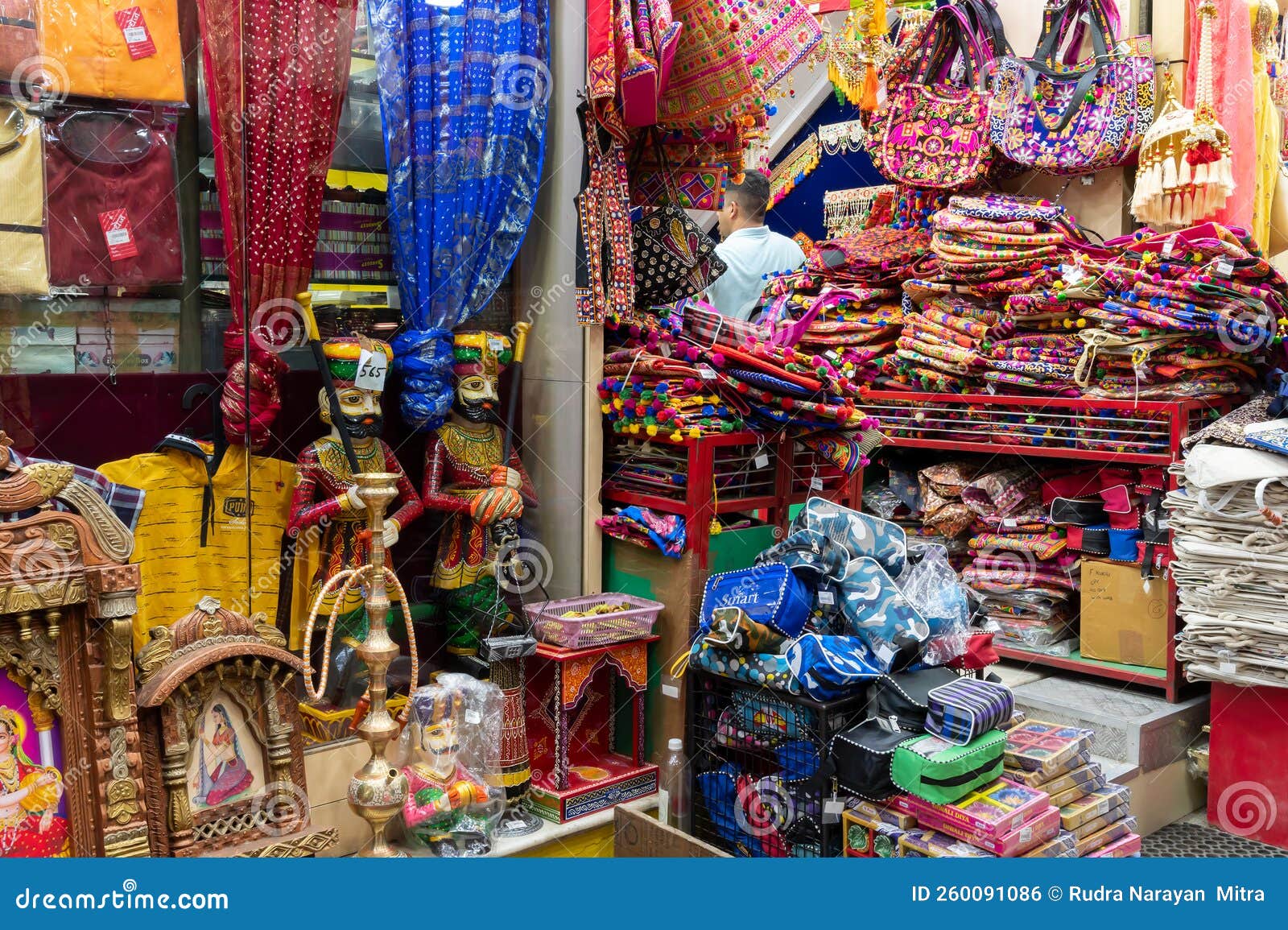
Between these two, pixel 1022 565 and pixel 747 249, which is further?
pixel 747 249

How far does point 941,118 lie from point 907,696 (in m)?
2.88

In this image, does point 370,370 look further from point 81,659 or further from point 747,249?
point 747,249

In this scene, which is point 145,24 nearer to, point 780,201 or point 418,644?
point 418,644

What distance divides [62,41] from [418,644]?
1882 mm

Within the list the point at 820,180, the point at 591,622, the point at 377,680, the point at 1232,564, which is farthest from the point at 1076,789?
the point at 820,180

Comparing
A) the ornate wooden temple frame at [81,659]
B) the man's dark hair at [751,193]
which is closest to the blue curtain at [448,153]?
the ornate wooden temple frame at [81,659]

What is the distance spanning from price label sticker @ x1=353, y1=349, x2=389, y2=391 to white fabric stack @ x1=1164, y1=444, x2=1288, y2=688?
251cm

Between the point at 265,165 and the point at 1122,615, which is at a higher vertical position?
the point at 265,165

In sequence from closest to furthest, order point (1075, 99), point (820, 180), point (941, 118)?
point (1075, 99)
point (941, 118)
point (820, 180)

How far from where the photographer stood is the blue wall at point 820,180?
20.5 ft

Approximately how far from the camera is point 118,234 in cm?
301

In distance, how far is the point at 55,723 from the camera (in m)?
2.48

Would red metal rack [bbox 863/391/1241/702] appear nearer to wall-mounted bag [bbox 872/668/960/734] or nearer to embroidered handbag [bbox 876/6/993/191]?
embroidered handbag [bbox 876/6/993/191]

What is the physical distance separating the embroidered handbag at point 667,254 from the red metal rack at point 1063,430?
1311 millimetres
